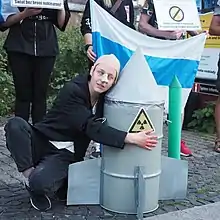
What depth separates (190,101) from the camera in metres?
7.38

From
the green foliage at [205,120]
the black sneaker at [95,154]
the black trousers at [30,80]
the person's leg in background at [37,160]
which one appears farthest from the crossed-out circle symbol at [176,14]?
the green foliage at [205,120]

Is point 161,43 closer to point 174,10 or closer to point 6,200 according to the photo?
point 174,10

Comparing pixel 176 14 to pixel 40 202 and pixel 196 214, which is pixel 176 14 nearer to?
pixel 196 214

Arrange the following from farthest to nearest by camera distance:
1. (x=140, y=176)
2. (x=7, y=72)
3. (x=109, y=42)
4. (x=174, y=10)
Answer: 1. (x=7, y=72)
2. (x=174, y=10)
3. (x=109, y=42)
4. (x=140, y=176)

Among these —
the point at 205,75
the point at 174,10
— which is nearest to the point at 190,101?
the point at 205,75

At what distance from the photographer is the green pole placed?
4.52 meters

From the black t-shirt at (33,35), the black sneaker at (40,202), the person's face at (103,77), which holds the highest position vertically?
the black t-shirt at (33,35)

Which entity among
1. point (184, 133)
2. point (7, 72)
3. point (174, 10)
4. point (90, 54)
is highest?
point (174, 10)

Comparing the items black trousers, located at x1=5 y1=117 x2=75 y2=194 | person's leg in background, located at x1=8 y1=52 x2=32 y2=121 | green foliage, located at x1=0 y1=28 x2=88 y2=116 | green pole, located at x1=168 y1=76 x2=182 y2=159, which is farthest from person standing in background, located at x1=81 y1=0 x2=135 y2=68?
green foliage, located at x1=0 y1=28 x2=88 y2=116

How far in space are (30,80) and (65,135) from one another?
3.84ft

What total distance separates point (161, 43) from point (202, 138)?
2460 millimetres

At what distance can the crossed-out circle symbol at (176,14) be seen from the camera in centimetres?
484

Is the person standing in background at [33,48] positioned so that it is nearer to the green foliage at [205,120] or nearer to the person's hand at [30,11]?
the person's hand at [30,11]

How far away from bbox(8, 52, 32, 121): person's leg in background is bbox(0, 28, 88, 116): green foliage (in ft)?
10.8
